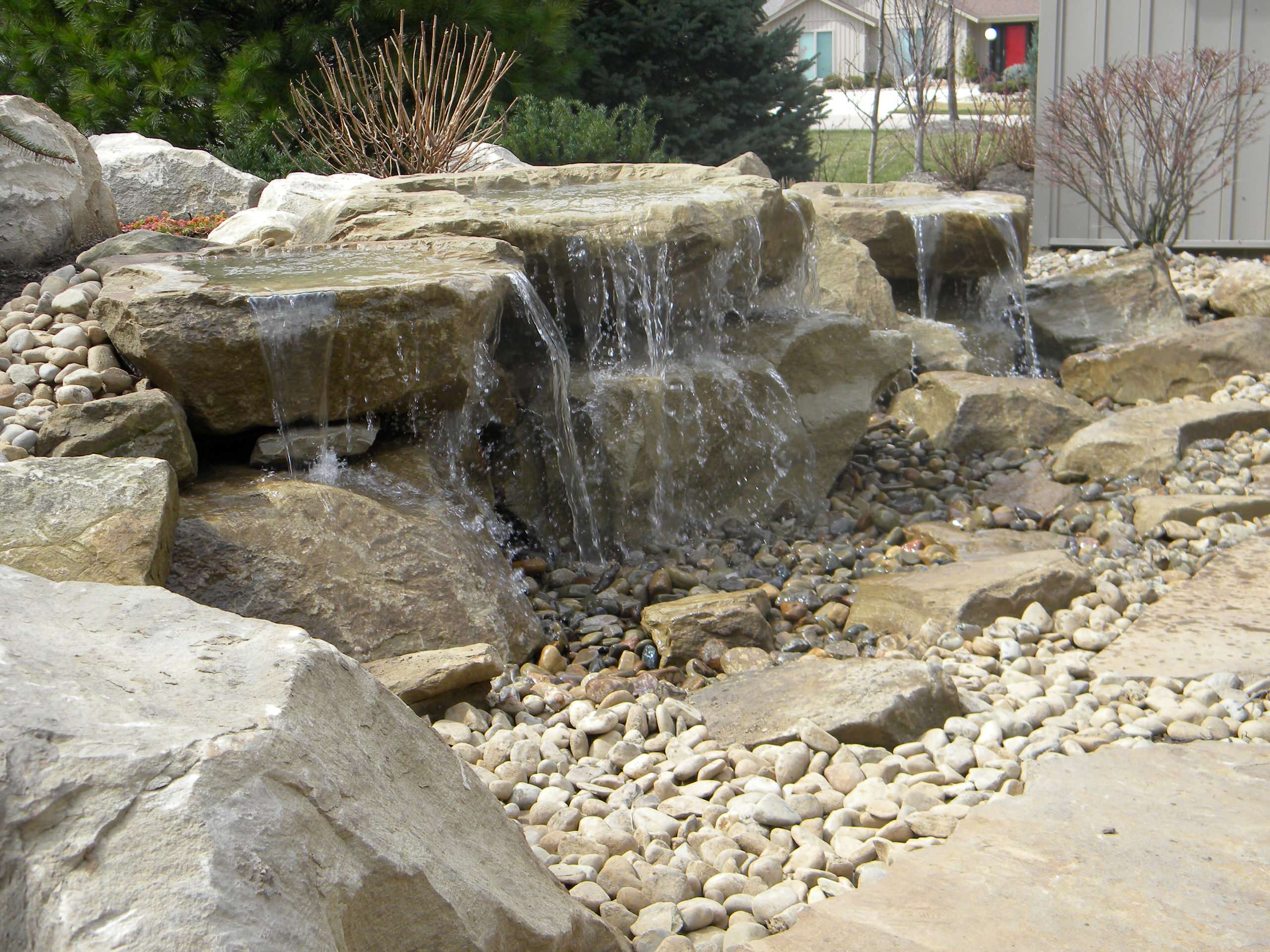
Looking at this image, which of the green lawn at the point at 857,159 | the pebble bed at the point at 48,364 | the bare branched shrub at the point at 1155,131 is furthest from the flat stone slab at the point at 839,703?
the green lawn at the point at 857,159

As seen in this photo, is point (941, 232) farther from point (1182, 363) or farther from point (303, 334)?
point (303, 334)

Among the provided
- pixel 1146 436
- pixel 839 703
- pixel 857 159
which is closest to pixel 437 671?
pixel 839 703

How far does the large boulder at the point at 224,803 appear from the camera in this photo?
1072 mm

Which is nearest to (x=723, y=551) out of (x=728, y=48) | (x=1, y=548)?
(x=1, y=548)

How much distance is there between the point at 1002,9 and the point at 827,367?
1259 inches

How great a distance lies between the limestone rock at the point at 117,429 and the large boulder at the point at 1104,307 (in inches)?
225

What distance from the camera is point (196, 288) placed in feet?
11.6

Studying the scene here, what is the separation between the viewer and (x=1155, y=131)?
8.41m

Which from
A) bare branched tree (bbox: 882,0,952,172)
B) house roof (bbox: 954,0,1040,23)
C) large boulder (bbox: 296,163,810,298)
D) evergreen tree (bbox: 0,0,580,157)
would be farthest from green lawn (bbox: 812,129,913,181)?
house roof (bbox: 954,0,1040,23)

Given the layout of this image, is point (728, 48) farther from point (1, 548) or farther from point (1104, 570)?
point (1, 548)

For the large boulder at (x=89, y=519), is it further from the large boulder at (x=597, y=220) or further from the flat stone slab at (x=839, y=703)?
the large boulder at (x=597, y=220)

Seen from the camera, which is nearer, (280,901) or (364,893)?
(280,901)

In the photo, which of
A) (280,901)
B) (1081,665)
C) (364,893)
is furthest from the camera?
(1081,665)

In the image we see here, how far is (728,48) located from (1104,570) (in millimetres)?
8793
